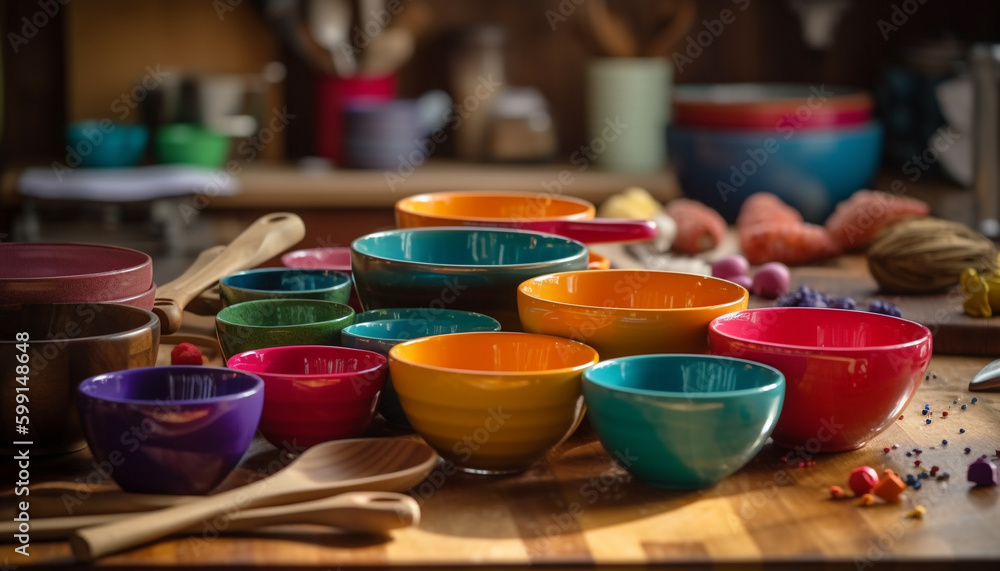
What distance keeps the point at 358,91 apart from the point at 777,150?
1045 mm

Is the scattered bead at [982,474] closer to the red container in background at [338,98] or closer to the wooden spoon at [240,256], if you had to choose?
Result: the wooden spoon at [240,256]

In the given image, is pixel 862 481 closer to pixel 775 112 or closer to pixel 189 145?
pixel 775 112

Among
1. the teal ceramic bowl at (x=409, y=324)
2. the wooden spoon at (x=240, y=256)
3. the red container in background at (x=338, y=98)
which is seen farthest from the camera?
the red container in background at (x=338, y=98)

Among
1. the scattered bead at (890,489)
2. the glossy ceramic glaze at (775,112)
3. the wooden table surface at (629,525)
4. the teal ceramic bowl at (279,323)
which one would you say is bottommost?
the wooden table surface at (629,525)

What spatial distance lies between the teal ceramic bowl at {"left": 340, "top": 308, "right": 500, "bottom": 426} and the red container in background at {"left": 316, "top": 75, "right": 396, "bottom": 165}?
1.74 m

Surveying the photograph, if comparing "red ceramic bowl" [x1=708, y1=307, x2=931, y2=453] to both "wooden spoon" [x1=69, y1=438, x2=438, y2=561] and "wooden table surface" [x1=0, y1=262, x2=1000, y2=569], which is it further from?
"wooden spoon" [x1=69, y1=438, x2=438, y2=561]

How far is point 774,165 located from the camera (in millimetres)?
1889

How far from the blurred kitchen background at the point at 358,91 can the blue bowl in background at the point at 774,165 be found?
345 millimetres

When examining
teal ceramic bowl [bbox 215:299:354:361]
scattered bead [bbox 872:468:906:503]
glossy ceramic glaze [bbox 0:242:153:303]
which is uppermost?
glossy ceramic glaze [bbox 0:242:153:303]

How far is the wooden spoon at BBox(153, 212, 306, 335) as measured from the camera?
2.92 feet

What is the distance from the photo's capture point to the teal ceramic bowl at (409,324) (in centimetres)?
75

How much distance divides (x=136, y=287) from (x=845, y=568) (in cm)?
51

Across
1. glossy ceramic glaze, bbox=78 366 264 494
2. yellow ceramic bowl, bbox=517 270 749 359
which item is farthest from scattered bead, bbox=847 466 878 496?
glossy ceramic glaze, bbox=78 366 264 494

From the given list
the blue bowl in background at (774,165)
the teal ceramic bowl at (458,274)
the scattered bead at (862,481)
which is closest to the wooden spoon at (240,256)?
the teal ceramic bowl at (458,274)
